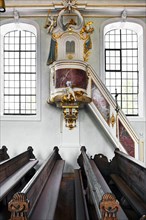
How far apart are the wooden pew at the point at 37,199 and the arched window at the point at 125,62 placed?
4784mm

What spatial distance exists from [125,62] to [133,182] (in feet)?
21.6

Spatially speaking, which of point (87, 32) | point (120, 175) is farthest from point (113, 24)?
point (120, 175)

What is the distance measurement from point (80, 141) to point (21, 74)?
3.40 meters

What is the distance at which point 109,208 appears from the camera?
248cm

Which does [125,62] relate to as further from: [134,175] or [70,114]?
[134,175]

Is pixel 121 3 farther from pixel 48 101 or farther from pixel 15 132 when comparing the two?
pixel 15 132

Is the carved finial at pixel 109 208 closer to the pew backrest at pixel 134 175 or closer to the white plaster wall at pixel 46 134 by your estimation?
the pew backrest at pixel 134 175

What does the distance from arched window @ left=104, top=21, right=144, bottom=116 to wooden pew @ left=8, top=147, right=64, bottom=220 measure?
4.78 meters

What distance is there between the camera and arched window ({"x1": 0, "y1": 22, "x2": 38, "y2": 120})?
10570 millimetres

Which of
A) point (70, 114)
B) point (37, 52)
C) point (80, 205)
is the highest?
point (37, 52)

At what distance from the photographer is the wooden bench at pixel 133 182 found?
4340mm

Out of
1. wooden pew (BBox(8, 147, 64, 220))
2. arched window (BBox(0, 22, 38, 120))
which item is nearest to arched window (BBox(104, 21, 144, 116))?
arched window (BBox(0, 22, 38, 120))

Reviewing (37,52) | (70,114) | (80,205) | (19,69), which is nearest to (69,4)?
(37,52)

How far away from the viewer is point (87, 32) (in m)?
9.41
